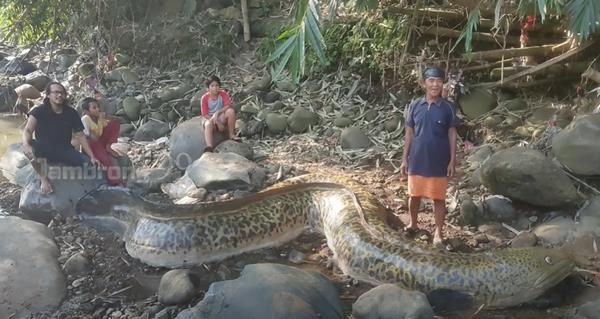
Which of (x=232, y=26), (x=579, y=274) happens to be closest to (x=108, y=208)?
(x=579, y=274)

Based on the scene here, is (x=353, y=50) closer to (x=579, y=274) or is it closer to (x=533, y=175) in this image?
(x=533, y=175)

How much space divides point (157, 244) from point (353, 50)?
4.94m

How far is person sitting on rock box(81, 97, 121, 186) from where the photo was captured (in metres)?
6.79

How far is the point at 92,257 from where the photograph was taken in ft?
19.9

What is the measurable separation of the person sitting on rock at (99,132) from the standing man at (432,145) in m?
3.09

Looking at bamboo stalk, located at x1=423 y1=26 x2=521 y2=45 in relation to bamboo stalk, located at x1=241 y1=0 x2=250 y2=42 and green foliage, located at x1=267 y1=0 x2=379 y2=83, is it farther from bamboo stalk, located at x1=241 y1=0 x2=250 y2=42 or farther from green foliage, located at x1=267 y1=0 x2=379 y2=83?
green foliage, located at x1=267 y1=0 x2=379 y2=83

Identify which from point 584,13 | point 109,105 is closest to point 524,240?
point 584,13

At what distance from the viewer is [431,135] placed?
5.45 metres

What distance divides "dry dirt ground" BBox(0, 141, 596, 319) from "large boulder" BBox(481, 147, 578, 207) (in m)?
0.59

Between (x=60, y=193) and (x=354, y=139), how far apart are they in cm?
344

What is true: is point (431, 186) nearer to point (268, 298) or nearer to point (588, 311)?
point (588, 311)

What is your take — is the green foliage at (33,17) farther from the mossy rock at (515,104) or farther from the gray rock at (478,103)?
the mossy rock at (515,104)

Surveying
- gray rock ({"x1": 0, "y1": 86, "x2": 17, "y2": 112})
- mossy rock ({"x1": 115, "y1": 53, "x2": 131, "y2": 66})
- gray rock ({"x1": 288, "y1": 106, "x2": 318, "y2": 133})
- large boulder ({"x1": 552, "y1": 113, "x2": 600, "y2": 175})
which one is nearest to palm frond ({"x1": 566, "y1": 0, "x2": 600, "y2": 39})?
large boulder ({"x1": 552, "y1": 113, "x2": 600, "y2": 175})

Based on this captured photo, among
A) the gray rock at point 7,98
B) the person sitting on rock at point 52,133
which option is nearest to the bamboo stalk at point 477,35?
the person sitting on rock at point 52,133
